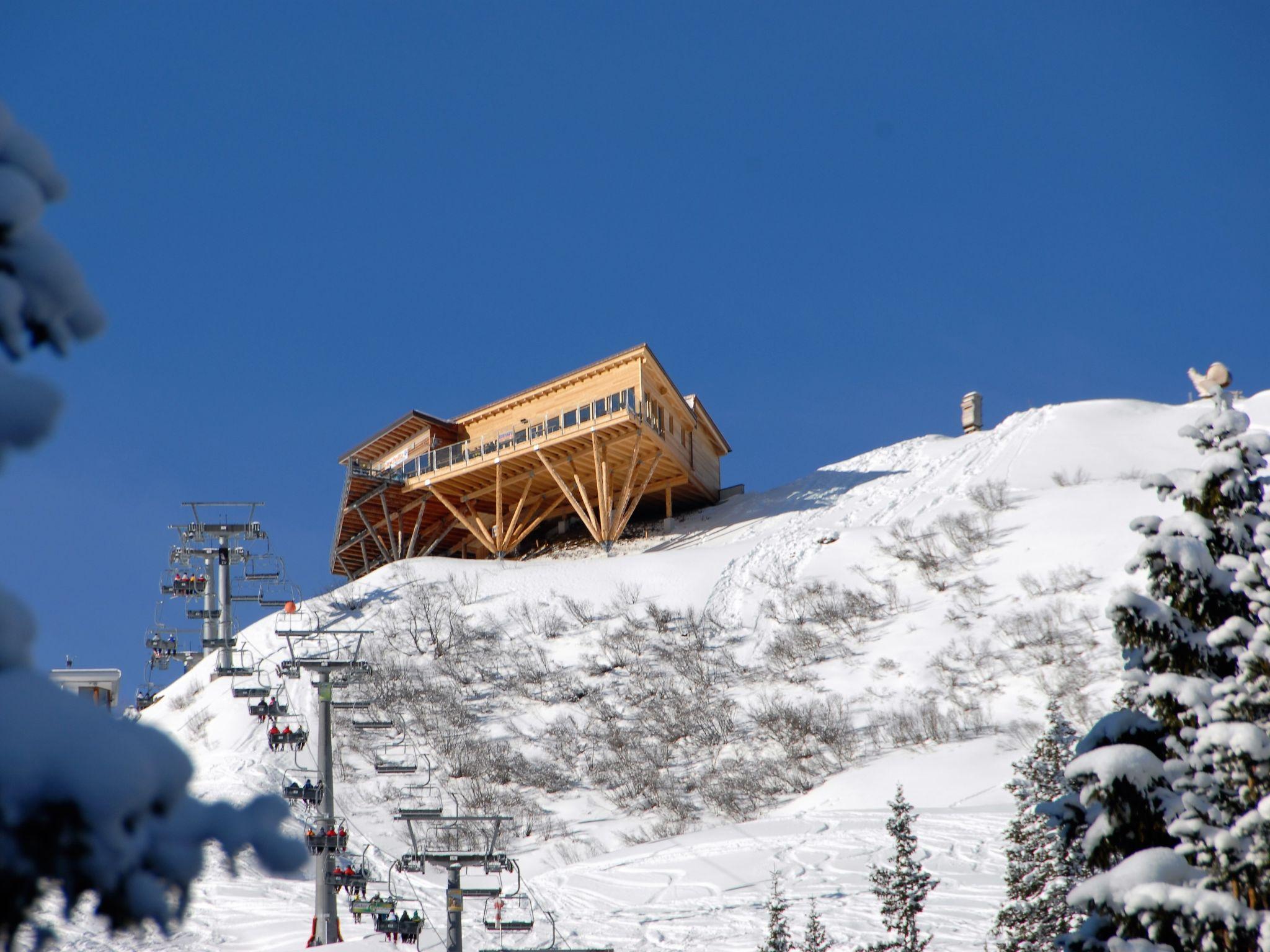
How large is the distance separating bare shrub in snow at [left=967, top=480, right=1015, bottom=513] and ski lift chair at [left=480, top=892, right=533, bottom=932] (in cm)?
2651

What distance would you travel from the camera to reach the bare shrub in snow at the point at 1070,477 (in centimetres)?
4591

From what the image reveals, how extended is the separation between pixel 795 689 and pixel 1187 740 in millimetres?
24769

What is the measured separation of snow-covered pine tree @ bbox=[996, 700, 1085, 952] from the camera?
13664mm

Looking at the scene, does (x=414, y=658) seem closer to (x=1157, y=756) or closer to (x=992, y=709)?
(x=992, y=709)

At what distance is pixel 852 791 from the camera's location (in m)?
27.0

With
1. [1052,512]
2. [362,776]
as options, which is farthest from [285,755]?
[1052,512]

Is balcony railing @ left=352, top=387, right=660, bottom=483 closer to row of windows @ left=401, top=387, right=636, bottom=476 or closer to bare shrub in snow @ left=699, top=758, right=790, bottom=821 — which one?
Result: row of windows @ left=401, top=387, right=636, bottom=476

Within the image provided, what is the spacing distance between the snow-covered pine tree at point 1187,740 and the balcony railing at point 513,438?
37.4m

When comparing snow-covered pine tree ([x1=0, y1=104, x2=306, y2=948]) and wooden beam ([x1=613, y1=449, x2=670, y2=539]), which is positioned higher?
wooden beam ([x1=613, y1=449, x2=670, y2=539])

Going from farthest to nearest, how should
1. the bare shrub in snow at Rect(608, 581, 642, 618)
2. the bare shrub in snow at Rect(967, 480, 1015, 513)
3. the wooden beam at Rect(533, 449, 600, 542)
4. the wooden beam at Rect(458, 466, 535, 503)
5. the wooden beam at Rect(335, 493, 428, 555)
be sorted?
the wooden beam at Rect(335, 493, 428, 555)
the wooden beam at Rect(458, 466, 535, 503)
the wooden beam at Rect(533, 449, 600, 542)
the bare shrub in snow at Rect(967, 480, 1015, 513)
the bare shrub in snow at Rect(608, 581, 642, 618)

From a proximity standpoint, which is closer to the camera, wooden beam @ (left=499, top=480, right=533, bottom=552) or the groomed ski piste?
the groomed ski piste

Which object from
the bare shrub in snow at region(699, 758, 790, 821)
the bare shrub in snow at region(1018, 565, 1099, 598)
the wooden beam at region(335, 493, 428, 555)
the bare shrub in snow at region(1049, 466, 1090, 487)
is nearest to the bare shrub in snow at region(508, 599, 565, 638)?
the bare shrub in snow at region(699, 758, 790, 821)

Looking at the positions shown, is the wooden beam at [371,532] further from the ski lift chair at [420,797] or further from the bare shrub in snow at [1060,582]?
the bare shrub in snow at [1060,582]

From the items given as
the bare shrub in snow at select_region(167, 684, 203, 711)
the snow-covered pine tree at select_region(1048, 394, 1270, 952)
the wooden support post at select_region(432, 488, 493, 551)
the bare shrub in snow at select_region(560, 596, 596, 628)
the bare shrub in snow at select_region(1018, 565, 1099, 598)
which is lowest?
the snow-covered pine tree at select_region(1048, 394, 1270, 952)
